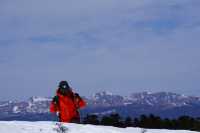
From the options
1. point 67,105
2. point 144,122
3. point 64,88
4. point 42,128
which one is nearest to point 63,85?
point 64,88

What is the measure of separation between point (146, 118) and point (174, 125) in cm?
153

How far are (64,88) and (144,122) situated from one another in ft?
19.6

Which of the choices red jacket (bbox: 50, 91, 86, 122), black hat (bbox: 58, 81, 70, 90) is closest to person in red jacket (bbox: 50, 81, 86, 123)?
red jacket (bbox: 50, 91, 86, 122)

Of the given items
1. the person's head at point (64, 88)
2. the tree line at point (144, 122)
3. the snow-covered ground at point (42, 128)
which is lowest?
→ the snow-covered ground at point (42, 128)

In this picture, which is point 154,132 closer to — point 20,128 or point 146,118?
point 20,128

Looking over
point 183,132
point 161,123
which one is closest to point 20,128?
point 183,132

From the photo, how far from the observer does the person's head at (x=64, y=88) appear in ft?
55.6

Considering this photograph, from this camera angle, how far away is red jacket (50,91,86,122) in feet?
57.2

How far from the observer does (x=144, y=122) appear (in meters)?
22.5

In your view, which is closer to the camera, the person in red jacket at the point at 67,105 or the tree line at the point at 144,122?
the person in red jacket at the point at 67,105

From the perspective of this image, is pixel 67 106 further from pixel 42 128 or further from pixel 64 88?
pixel 42 128

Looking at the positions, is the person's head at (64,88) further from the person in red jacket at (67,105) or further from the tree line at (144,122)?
the tree line at (144,122)

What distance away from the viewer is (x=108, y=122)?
22688 millimetres

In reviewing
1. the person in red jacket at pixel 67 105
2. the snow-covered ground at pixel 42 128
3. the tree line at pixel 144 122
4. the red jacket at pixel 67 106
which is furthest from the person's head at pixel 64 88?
the tree line at pixel 144 122
